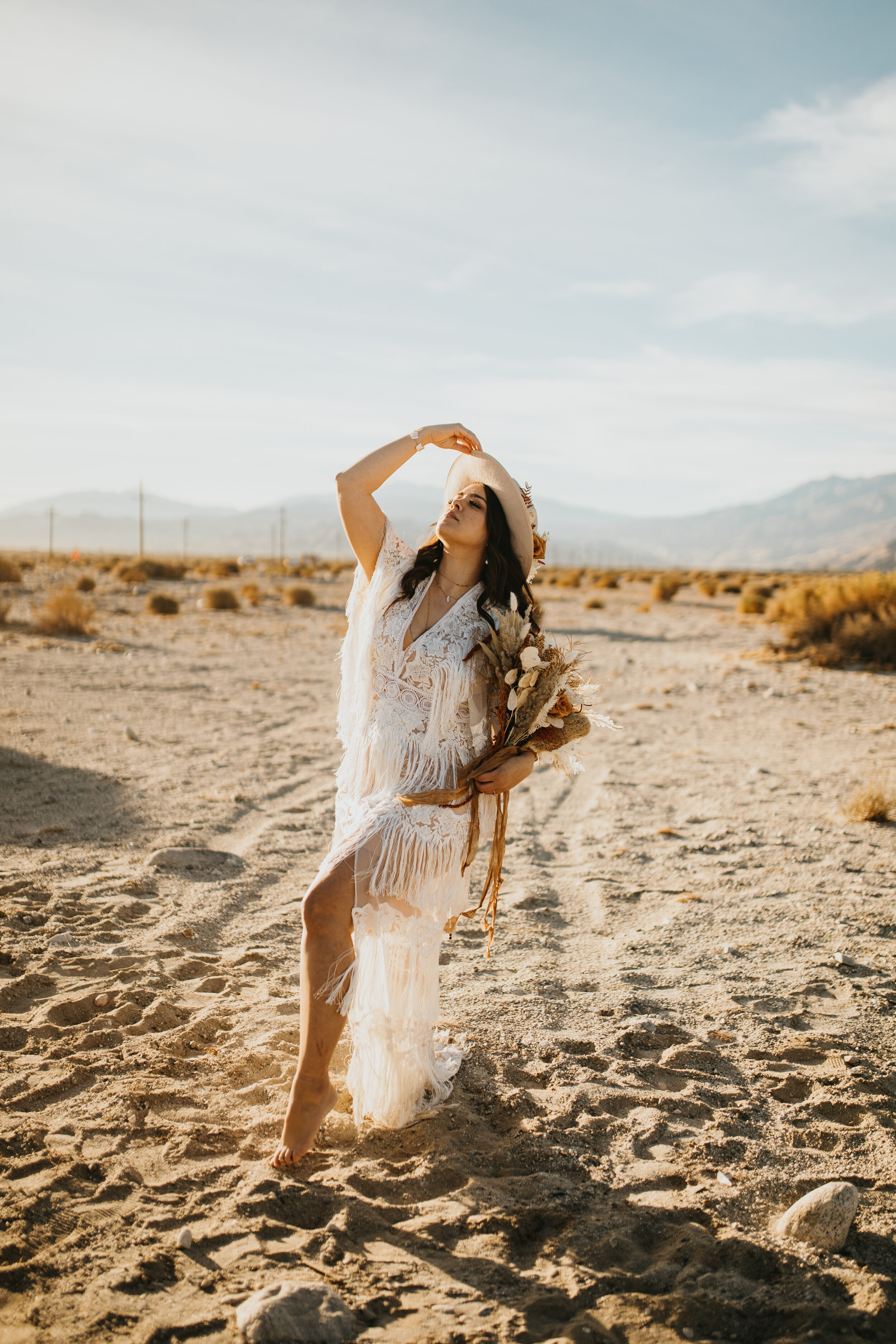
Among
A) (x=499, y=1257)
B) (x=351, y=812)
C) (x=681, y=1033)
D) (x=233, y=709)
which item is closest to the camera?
(x=499, y=1257)

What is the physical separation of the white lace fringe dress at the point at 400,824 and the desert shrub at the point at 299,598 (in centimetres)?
2325

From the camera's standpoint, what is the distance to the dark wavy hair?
3.11m

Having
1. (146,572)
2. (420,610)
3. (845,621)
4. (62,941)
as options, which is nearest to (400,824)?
(420,610)

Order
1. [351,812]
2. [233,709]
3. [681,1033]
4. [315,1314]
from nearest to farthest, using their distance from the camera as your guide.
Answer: [315,1314], [351,812], [681,1033], [233,709]

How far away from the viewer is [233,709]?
10.4 meters

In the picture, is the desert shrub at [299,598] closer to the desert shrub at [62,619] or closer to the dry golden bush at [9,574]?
the dry golden bush at [9,574]

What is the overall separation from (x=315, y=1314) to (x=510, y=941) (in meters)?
2.54

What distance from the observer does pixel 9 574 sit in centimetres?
2897

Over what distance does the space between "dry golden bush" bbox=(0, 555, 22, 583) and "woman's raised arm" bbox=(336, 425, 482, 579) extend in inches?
1143

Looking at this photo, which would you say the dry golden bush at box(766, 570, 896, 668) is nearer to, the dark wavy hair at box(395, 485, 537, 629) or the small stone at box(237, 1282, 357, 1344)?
the dark wavy hair at box(395, 485, 537, 629)

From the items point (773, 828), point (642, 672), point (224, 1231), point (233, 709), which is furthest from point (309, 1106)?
point (642, 672)

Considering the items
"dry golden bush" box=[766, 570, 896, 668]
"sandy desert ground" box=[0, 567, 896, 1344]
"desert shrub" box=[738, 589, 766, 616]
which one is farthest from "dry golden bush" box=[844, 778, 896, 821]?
"desert shrub" box=[738, 589, 766, 616]

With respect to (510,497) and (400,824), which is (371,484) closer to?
(510,497)

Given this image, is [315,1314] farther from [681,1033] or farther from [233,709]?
[233,709]
